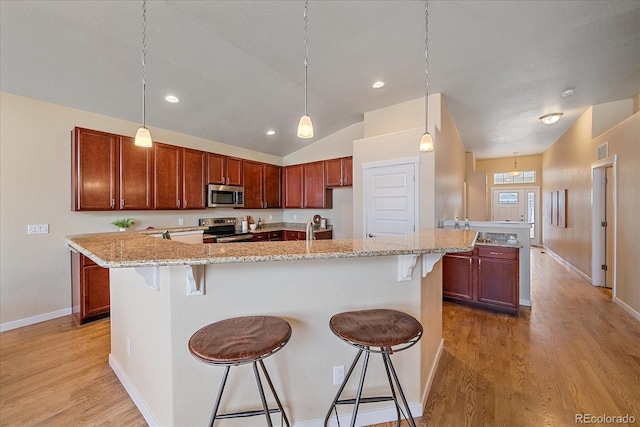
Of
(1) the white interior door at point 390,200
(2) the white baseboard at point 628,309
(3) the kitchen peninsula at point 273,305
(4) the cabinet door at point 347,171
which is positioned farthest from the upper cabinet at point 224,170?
(2) the white baseboard at point 628,309

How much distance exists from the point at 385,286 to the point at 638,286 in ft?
11.9

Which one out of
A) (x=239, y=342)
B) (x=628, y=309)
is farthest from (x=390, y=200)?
(x=628, y=309)

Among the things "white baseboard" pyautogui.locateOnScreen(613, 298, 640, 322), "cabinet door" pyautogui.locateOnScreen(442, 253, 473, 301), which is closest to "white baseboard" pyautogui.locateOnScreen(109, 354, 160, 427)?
"cabinet door" pyautogui.locateOnScreen(442, 253, 473, 301)

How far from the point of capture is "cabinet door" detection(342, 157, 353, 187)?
485 centimetres

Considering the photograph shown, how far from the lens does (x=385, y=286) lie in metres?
1.64

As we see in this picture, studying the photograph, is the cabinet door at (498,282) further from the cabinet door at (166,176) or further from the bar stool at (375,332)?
the cabinet door at (166,176)

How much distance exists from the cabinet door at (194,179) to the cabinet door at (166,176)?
9 cm

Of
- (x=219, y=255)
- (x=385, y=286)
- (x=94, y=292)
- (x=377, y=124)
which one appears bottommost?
(x=94, y=292)

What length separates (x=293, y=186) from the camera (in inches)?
221

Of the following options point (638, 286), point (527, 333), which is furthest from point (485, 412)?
point (638, 286)

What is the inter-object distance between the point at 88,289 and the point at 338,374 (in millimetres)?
3079

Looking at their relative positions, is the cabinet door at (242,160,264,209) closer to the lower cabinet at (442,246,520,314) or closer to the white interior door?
the white interior door

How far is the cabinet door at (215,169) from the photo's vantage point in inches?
172

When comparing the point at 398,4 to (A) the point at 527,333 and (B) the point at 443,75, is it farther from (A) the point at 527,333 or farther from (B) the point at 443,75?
(A) the point at 527,333
